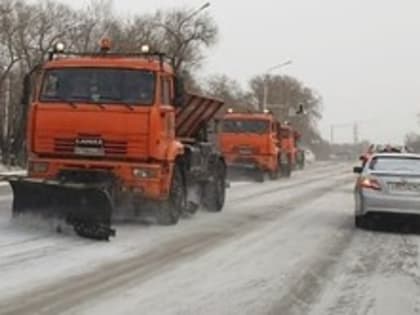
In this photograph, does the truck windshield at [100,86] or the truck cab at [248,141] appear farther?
the truck cab at [248,141]

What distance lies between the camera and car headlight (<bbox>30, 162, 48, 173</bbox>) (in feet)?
52.5

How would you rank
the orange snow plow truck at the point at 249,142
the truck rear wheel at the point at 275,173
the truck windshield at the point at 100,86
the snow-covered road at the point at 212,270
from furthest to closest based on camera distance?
1. the truck rear wheel at the point at 275,173
2. the orange snow plow truck at the point at 249,142
3. the truck windshield at the point at 100,86
4. the snow-covered road at the point at 212,270

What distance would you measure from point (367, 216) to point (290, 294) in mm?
7975

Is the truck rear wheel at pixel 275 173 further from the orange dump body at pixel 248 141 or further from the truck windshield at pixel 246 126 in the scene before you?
the truck windshield at pixel 246 126

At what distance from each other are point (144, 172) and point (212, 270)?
15.2 feet

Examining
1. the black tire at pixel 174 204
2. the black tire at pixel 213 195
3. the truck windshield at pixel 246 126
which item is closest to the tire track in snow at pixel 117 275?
the black tire at pixel 174 204

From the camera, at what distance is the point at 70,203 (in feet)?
47.1

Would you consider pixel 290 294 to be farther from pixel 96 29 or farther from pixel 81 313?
pixel 96 29

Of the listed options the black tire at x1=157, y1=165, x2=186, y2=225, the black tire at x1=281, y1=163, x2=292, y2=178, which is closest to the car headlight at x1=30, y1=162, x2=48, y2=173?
the black tire at x1=157, y1=165, x2=186, y2=225

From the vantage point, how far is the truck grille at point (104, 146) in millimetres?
15641

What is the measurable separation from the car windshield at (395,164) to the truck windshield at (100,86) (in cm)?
456

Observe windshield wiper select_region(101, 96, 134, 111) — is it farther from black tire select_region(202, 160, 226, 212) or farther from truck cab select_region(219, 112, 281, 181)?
truck cab select_region(219, 112, 281, 181)

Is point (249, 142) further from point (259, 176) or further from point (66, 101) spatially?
point (66, 101)

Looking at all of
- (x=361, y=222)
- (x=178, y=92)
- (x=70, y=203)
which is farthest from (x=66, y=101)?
(x=361, y=222)
